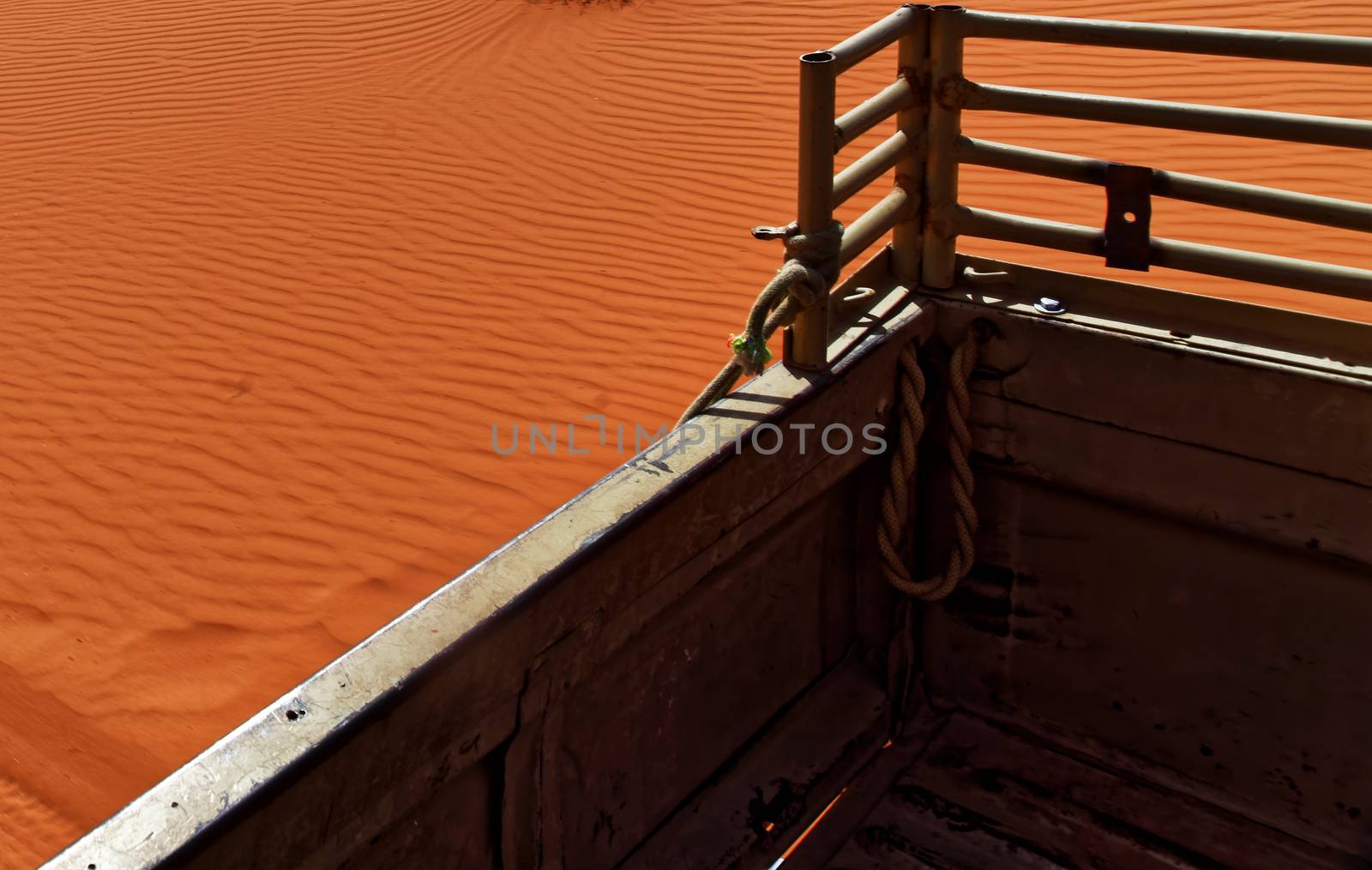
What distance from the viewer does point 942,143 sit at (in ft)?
9.42

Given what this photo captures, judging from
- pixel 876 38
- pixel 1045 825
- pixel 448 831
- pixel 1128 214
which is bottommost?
pixel 1045 825

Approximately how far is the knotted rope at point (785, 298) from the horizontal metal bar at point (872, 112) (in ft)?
0.61

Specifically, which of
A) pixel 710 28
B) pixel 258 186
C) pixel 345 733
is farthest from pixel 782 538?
pixel 710 28

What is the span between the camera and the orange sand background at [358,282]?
4523 mm

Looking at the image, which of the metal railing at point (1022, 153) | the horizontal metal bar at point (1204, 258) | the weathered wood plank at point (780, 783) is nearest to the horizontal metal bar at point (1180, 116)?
the metal railing at point (1022, 153)

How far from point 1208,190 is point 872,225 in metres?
0.70

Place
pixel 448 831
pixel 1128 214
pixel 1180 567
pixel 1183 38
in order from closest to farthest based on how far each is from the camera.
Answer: pixel 448 831 → pixel 1183 38 → pixel 1128 214 → pixel 1180 567

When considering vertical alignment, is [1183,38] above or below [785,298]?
above

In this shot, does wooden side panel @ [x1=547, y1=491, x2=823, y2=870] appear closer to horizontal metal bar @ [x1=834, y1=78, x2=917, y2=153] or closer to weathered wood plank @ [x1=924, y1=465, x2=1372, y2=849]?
weathered wood plank @ [x1=924, y1=465, x2=1372, y2=849]

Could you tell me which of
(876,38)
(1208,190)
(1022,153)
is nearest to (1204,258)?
(1208,190)

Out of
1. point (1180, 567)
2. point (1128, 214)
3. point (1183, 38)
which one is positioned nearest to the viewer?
point (1183, 38)

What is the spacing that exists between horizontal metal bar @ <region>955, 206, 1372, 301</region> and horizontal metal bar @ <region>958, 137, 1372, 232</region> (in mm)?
93

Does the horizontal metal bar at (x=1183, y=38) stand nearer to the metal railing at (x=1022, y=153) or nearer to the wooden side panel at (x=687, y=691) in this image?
the metal railing at (x=1022, y=153)

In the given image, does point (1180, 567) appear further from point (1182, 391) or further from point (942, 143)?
point (942, 143)
